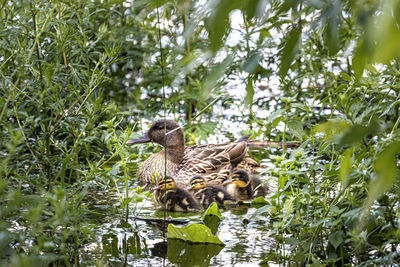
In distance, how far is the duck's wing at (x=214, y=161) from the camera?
5.25 m

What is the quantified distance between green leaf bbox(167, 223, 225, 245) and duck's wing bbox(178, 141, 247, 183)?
179 cm

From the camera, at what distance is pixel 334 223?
265 centimetres

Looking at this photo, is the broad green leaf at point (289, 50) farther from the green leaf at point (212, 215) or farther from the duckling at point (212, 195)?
the duckling at point (212, 195)

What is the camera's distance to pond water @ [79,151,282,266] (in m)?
3.12

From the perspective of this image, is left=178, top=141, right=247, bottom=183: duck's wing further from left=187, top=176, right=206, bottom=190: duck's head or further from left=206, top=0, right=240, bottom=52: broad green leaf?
left=206, top=0, right=240, bottom=52: broad green leaf

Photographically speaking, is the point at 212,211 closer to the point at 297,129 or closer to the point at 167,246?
the point at 167,246

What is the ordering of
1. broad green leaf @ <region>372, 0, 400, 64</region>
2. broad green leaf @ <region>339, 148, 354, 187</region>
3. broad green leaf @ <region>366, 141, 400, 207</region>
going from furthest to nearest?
broad green leaf @ <region>339, 148, 354, 187</region>, broad green leaf @ <region>366, 141, 400, 207</region>, broad green leaf @ <region>372, 0, 400, 64</region>

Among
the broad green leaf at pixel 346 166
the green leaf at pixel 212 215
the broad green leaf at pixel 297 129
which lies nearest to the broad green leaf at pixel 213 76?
the broad green leaf at pixel 346 166

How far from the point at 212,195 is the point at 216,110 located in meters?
2.53

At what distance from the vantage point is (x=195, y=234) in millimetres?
3367

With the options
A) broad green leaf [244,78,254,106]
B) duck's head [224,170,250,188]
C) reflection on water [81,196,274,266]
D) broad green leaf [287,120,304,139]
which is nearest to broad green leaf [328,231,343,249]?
reflection on water [81,196,274,266]

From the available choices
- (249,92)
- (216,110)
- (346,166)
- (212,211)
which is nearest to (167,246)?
(212,211)

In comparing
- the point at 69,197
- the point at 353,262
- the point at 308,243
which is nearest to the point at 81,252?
the point at 69,197

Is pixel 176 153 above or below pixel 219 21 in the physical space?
above
